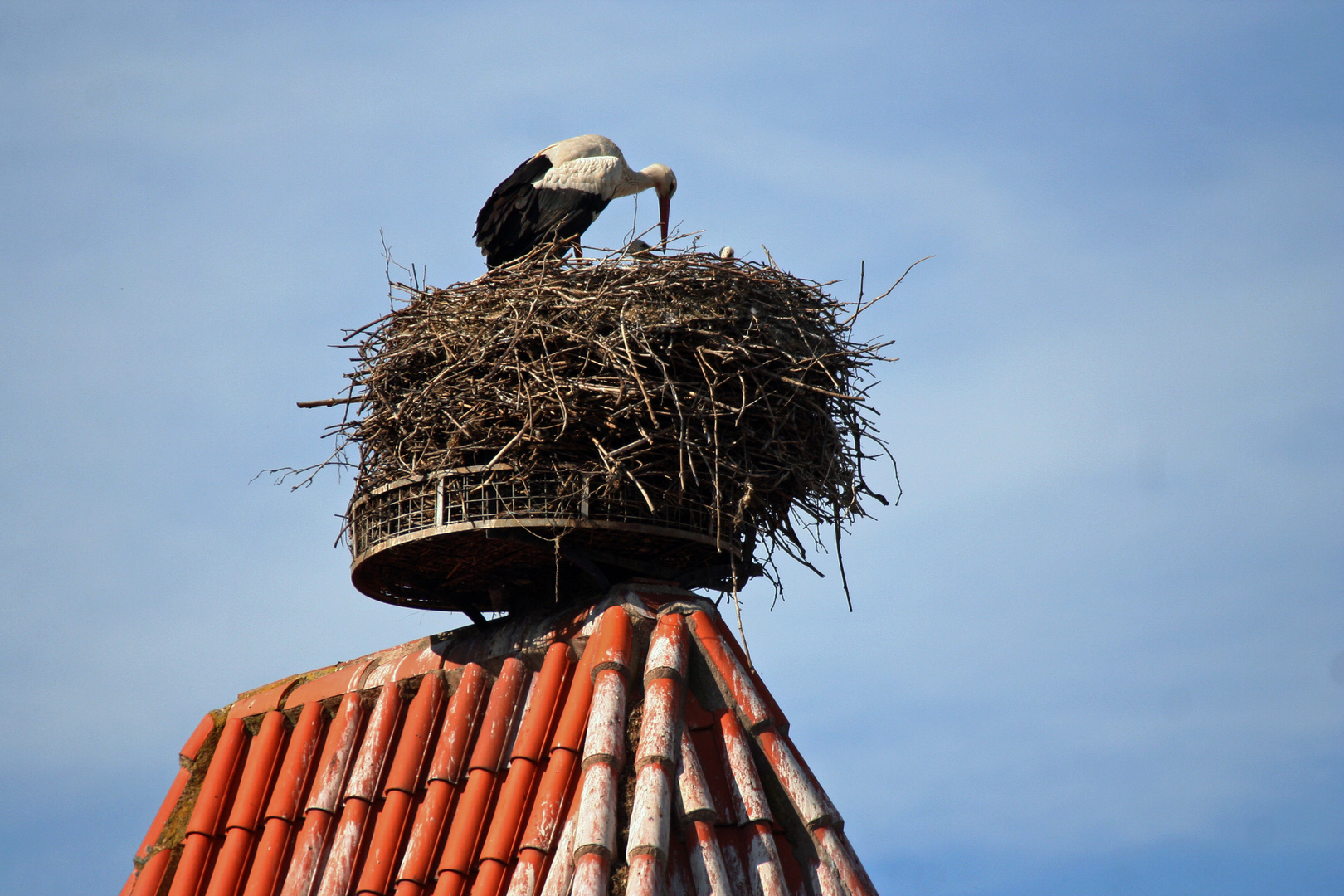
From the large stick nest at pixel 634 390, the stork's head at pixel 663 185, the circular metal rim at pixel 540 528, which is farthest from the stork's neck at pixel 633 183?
the circular metal rim at pixel 540 528

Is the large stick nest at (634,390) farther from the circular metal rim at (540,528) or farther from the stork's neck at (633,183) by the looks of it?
the stork's neck at (633,183)

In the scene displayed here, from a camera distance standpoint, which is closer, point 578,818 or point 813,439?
point 578,818

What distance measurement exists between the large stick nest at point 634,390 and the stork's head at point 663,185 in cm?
439

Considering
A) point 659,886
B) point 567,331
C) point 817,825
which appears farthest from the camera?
point 567,331

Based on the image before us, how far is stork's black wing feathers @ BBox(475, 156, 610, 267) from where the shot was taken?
29.9ft

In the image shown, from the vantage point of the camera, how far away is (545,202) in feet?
30.1

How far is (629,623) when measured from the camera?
5.56 meters

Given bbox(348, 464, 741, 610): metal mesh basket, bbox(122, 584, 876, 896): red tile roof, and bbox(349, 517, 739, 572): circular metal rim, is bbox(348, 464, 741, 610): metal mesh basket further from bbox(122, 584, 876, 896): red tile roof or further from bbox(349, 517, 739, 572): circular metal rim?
bbox(122, 584, 876, 896): red tile roof

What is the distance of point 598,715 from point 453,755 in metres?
0.75

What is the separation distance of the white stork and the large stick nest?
2120 millimetres

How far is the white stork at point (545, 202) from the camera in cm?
913

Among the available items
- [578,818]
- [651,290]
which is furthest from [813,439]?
[578,818]

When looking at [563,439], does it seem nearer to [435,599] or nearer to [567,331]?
[567,331]

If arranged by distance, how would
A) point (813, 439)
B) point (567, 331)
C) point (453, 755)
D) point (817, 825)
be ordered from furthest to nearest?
point (813, 439), point (567, 331), point (453, 755), point (817, 825)
